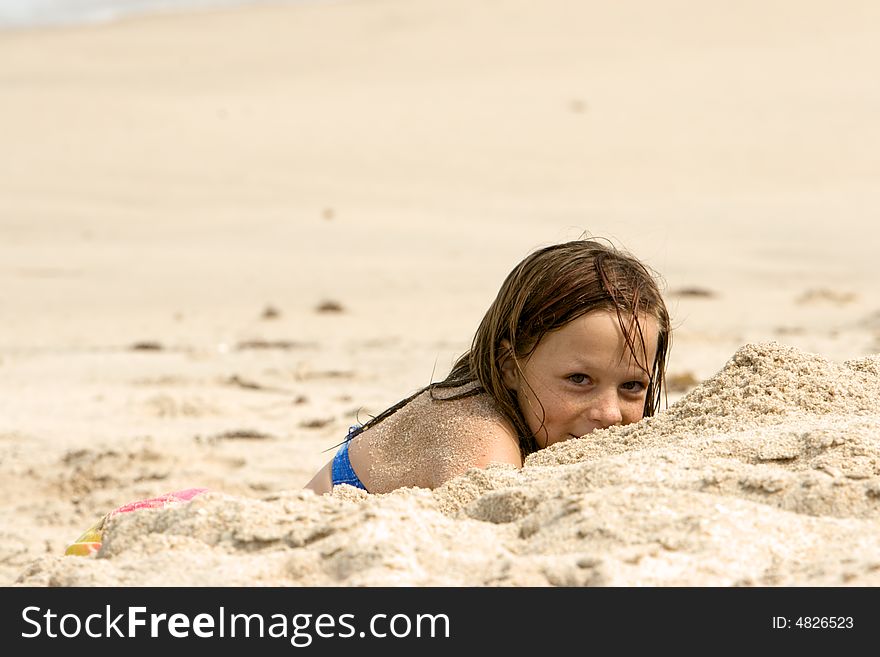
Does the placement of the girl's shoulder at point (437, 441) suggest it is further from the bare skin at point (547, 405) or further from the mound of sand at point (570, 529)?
the mound of sand at point (570, 529)

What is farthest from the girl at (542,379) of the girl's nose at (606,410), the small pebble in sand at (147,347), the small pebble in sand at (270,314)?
the small pebble in sand at (270,314)

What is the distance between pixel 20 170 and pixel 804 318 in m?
10.0

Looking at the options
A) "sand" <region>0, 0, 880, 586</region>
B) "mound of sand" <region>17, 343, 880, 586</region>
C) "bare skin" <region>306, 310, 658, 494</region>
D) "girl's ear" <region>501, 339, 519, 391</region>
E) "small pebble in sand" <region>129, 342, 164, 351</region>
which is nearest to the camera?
"mound of sand" <region>17, 343, 880, 586</region>

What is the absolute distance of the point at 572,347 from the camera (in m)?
2.82

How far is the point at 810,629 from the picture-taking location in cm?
161

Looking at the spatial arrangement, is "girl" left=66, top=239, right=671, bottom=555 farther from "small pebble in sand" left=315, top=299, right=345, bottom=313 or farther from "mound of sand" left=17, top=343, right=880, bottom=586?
"small pebble in sand" left=315, top=299, right=345, bottom=313

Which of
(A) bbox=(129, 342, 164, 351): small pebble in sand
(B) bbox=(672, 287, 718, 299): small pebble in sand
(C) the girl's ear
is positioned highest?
(C) the girl's ear

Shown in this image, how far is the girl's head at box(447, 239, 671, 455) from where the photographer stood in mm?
2814

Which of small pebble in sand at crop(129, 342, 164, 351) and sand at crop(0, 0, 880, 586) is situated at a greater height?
sand at crop(0, 0, 880, 586)

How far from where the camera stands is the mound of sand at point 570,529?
1.75 metres

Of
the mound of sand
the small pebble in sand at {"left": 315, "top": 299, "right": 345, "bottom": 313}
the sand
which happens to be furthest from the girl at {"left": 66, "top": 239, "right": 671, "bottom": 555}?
Answer: the small pebble in sand at {"left": 315, "top": 299, "right": 345, "bottom": 313}

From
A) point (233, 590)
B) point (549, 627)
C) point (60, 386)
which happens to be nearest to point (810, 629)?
point (549, 627)

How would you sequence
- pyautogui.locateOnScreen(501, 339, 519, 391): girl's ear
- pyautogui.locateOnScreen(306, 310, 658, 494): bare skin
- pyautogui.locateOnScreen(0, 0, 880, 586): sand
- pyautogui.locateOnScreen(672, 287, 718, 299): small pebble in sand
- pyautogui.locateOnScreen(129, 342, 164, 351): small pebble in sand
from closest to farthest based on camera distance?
pyautogui.locateOnScreen(0, 0, 880, 586): sand < pyautogui.locateOnScreen(306, 310, 658, 494): bare skin < pyautogui.locateOnScreen(501, 339, 519, 391): girl's ear < pyautogui.locateOnScreen(129, 342, 164, 351): small pebble in sand < pyautogui.locateOnScreen(672, 287, 718, 299): small pebble in sand

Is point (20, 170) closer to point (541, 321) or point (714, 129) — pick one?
point (714, 129)
